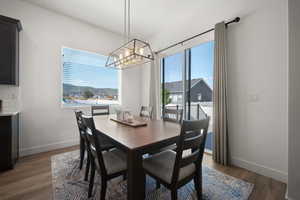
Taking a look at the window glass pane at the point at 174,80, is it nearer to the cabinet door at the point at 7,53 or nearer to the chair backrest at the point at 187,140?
the chair backrest at the point at 187,140

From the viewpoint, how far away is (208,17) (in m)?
2.49

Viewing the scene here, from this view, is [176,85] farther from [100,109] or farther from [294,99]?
[294,99]

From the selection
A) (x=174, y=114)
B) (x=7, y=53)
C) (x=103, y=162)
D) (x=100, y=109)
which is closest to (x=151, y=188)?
(x=103, y=162)

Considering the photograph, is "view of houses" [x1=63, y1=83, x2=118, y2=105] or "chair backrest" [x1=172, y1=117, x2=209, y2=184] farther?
"view of houses" [x1=63, y1=83, x2=118, y2=105]

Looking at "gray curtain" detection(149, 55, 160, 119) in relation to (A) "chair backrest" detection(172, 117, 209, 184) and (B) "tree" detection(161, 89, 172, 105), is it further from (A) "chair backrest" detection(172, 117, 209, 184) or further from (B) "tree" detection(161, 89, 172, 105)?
(A) "chair backrest" detection(172, 117, 209, 184)

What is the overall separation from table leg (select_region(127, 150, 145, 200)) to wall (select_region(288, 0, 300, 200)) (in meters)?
1.61

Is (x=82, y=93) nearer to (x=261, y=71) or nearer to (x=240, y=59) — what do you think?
(x=240, y=59)

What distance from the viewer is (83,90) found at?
10.7 ft

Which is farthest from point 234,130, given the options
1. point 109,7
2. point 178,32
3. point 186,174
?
point 109,7

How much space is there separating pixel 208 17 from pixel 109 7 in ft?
6.52

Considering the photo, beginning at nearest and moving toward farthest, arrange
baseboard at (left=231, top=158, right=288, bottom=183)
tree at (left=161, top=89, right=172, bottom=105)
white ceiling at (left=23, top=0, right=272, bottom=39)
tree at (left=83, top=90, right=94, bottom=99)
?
baseboard at (left=231, top=158, right=288, bottom=183), white ceiling at (left=23, top=0, right=272, bottom=39), tree at (left=83, top=90, right=94, bottom=99), tree at (left=161, top=89, right=172, bottom=105)

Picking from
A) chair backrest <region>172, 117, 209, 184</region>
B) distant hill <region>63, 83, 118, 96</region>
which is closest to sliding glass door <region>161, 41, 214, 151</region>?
chair backrest <region>172, 117, 209, 184</region>

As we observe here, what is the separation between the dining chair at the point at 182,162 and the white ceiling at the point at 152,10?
218cm

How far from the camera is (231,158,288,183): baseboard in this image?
5.60 feet
